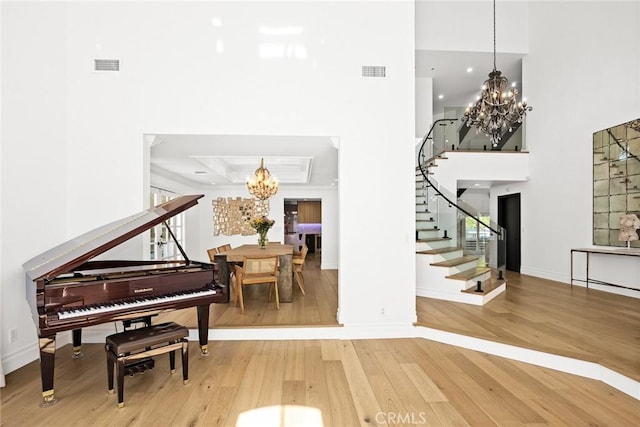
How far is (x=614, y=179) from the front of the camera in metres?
Answer: 5.48

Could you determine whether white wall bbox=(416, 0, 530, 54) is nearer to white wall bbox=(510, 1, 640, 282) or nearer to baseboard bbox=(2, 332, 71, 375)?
white wall bbox=(510, 1, 640, 282)

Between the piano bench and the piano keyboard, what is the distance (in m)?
0.23

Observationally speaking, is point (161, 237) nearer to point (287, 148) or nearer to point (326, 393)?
point (287, 148)

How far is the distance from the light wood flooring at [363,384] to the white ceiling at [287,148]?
239 centimetres

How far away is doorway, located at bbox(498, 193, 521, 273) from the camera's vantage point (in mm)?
8078

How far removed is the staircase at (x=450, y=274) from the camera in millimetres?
5070

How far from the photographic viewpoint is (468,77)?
8.94 metres

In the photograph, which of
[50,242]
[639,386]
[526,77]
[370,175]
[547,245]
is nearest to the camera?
[639,386]

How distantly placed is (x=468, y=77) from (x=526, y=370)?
26.6 ft

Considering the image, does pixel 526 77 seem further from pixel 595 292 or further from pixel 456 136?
pixel 595 292

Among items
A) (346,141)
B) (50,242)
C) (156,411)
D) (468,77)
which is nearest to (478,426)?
(156,411)

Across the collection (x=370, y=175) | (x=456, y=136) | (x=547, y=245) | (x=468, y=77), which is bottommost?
(x=547, y=245)

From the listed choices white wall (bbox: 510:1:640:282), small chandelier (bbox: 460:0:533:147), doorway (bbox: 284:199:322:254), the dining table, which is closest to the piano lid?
the dining table

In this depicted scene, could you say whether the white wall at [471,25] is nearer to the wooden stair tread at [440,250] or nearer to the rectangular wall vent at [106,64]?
the wooden stair tread at [440,250]
